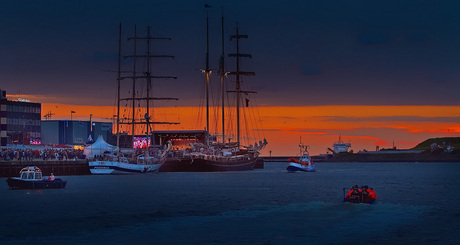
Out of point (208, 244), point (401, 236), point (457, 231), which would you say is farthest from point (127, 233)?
point (457, 231)

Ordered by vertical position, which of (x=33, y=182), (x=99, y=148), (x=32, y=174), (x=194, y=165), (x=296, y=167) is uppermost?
(x=99, y=148)

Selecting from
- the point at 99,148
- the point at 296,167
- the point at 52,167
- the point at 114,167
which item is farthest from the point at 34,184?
the point at 296,167

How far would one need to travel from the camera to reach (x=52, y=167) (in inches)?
5089

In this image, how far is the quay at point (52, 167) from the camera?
122 m

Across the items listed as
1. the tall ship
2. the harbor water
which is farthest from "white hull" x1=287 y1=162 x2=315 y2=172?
the harbor water

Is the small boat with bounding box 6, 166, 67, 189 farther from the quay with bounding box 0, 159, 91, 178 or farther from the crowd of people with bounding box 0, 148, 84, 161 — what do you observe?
the crowd of people with bounding box 0, 148, 84, 161

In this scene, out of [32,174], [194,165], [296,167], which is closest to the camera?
[32,174]

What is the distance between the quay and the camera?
122 meters

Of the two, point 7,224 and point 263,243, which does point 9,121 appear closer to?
point 7,224

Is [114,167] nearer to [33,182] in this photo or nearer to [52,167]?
[52,167]

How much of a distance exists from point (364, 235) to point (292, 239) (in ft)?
18.2

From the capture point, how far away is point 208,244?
44938 mm

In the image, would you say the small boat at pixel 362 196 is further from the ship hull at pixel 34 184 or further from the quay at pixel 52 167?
the quay at pixel 52 167

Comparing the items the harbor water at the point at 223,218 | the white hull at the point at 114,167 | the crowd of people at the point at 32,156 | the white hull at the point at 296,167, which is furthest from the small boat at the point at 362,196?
the white hull at the point at 296,167
